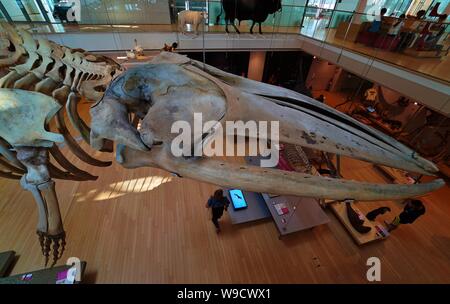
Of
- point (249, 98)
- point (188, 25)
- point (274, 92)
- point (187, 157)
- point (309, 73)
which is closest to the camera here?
point (187, 157)

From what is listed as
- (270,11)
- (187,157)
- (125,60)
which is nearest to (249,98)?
(187,157)

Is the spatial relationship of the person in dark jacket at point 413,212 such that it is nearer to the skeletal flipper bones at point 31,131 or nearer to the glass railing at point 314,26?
the glass railing at point 314,26

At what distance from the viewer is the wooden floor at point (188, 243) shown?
3.19m

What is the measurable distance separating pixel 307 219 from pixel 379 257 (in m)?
1.35

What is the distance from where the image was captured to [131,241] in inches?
135

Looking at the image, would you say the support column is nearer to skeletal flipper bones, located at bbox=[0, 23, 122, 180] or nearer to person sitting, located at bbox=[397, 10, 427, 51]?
person sitting, located at bbox=[397, 10, 427, 51]

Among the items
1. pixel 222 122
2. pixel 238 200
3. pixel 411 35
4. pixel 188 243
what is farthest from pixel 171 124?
pixel 411 35

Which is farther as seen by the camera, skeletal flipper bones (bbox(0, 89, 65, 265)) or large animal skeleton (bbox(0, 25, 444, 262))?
skeletal flipper bones (bbox(0, 89, 65, 265))

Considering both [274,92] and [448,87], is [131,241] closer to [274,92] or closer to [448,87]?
[274,92]

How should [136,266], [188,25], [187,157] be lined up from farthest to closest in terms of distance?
[188,25], [136,266], [187,157]

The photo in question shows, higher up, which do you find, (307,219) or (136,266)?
(307,219)

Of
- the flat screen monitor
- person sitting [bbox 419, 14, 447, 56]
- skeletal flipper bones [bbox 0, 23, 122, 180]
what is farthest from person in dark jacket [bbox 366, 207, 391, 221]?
skeletal flipper bones [bbox 0, 23, 122, 180]

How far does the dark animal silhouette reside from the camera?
614 cm

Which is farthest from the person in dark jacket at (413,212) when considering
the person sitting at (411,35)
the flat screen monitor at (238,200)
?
the person sitting at (411,35)
